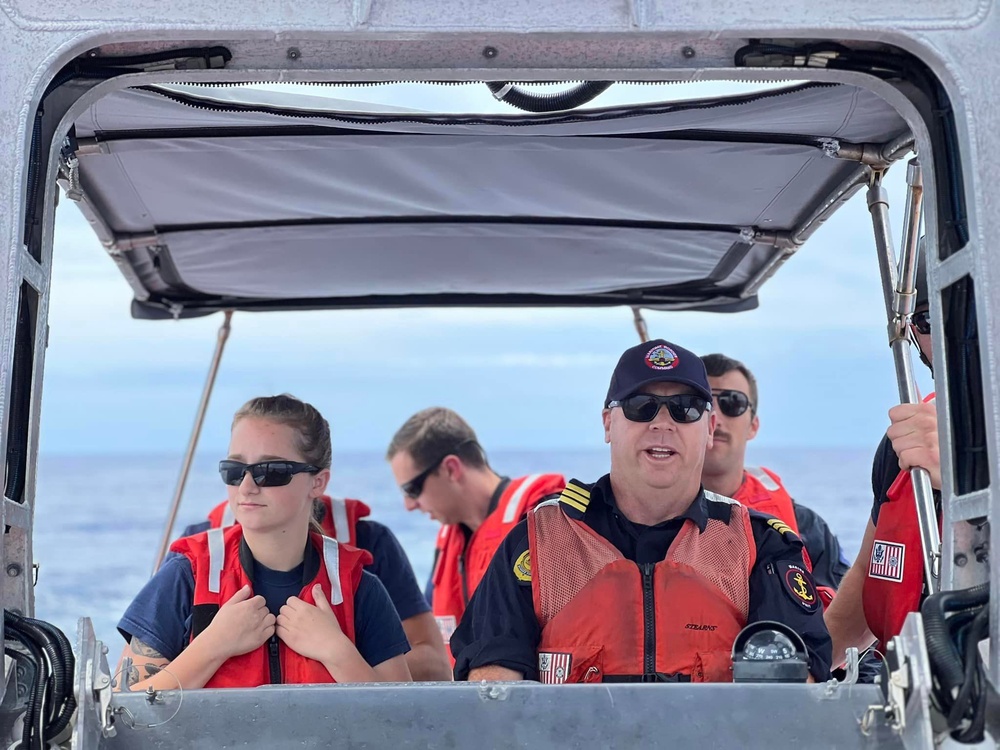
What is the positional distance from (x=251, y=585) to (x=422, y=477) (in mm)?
2191

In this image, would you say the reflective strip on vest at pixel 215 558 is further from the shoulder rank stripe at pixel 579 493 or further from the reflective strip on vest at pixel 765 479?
the reflective strip on vest at pixel 765 479

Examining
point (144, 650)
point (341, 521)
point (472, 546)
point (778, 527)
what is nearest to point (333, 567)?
point (144, 650)

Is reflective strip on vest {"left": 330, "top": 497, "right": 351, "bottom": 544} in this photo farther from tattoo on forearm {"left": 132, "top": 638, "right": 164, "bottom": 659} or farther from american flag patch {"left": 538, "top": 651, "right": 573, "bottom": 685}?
american flag patch {"left": 538, "top": 651, "right": 573, "bottom": 685}

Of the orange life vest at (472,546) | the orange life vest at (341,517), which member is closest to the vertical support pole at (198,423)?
the orange life vest at (341,517)

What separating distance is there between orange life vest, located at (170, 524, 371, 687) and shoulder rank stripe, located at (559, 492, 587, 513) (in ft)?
2.13

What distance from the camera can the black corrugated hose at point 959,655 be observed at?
1.62 m

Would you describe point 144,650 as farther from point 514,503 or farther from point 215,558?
point 514,503

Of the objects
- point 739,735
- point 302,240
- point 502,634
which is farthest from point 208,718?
point 302,240

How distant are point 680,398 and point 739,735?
3.88ft

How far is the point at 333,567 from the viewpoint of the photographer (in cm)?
304

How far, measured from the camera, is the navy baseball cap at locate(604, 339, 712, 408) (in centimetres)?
280

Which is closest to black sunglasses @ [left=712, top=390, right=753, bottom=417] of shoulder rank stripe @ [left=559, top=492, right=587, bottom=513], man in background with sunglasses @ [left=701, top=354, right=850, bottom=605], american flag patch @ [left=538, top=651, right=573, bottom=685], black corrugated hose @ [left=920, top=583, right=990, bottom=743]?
man in background with sunglasses @ [left=701, top=354, right=850, bottom=605]

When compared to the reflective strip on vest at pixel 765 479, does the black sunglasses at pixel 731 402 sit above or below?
above

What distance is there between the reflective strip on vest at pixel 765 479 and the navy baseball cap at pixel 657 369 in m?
1.59
